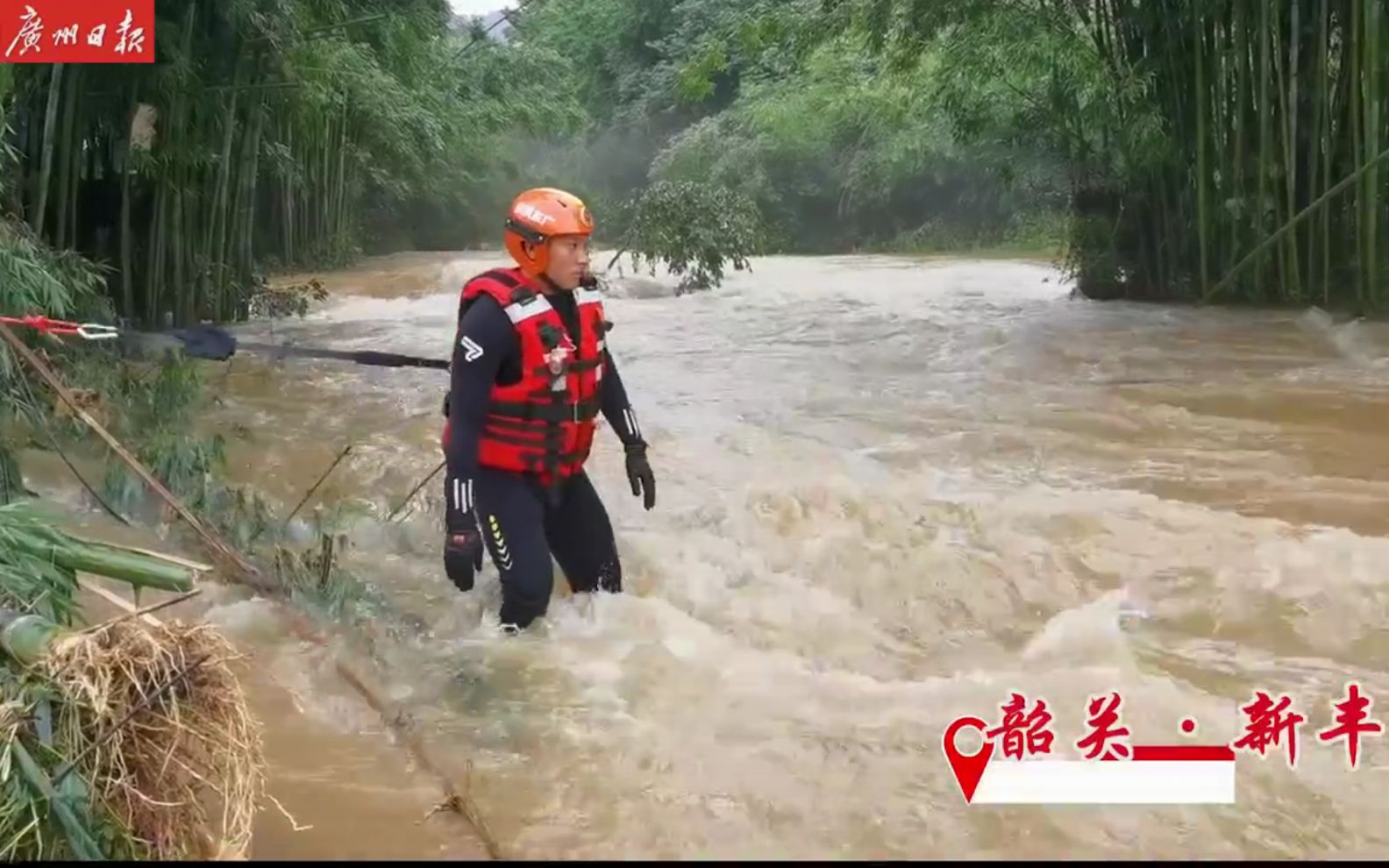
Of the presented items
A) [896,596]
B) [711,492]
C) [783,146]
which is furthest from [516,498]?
[783,146]

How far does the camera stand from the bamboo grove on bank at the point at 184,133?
7129mm

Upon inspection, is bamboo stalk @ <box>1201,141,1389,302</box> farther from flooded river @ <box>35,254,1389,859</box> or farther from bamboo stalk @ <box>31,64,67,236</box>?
bamboo stalk @ <box>31,64,67,236</box>

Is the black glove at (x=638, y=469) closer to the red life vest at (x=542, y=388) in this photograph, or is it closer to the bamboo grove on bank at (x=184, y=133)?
the red life vest at (x=542, y=388)

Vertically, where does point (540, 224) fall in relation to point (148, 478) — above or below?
above

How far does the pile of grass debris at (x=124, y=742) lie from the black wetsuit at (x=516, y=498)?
1320mm

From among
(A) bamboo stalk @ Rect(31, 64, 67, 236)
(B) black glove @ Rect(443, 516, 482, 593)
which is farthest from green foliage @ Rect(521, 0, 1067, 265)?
(B) black glove @ Rect(443, 516, 482, 593)

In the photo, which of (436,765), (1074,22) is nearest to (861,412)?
(436,765)

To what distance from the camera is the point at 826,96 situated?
24141 mm

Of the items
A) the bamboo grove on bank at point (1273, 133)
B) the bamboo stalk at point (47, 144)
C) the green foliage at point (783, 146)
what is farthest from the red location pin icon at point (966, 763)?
the green foliage at point (783, 146)

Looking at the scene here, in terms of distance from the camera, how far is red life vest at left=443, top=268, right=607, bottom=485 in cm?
346

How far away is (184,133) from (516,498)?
5.50 meters

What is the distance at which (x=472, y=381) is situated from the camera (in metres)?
3.39

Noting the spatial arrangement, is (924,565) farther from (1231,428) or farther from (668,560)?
(1231,428)

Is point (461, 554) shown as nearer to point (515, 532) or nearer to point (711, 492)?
point (515, 532)
